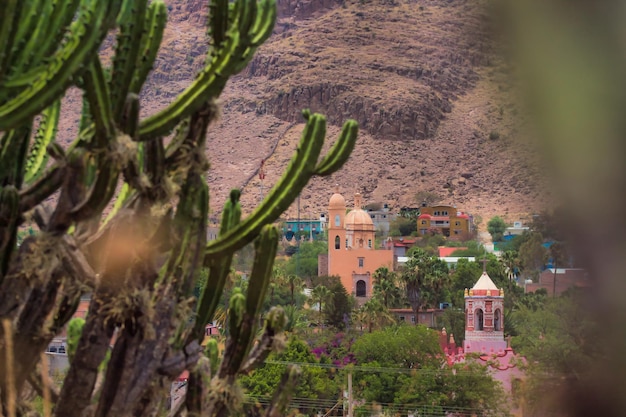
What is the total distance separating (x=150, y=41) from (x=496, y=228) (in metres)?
142

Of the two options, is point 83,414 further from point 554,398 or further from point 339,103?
point 339,103

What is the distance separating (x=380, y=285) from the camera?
87.1 metres

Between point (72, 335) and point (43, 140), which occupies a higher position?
point (43, 140)

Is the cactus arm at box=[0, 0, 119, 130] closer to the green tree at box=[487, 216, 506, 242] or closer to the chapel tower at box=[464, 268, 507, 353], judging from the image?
the chapel tower at box=[464, 268, 507, 353]

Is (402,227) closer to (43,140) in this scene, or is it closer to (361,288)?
(361,288)

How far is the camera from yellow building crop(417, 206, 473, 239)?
5773 inches

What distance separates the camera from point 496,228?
14600 centimetres

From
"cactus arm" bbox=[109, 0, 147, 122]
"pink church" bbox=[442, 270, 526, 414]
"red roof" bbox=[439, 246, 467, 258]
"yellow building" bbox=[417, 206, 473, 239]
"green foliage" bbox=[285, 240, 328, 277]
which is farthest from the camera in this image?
"yellow building" bbox=[417, 206, 473, 239]

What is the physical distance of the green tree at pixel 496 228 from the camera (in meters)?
140

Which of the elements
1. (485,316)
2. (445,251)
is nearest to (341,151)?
(485,316)

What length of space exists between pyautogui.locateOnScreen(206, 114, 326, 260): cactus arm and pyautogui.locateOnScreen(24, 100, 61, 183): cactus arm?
59.4 inches

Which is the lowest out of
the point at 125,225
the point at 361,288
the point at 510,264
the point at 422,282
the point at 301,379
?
the point at 301,379

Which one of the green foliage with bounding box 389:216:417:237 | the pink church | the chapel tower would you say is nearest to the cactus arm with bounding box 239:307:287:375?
the pink church

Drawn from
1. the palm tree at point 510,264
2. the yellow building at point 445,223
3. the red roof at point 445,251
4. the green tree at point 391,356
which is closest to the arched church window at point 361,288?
the palm tree at point 510,264
